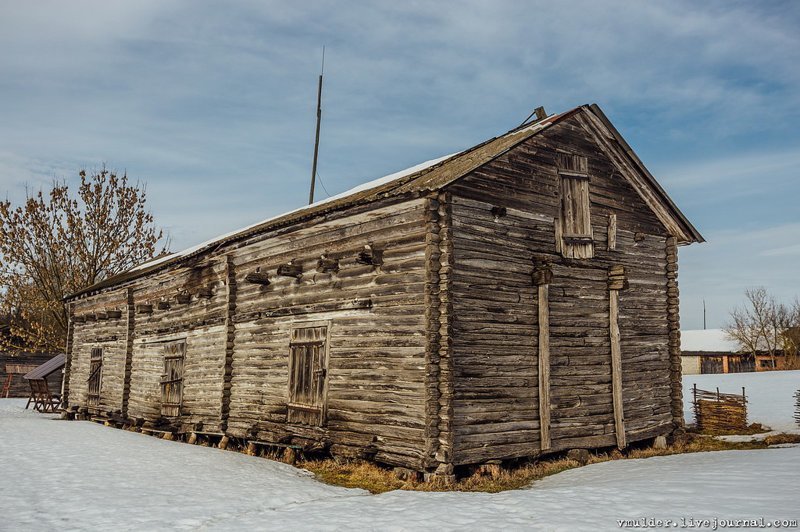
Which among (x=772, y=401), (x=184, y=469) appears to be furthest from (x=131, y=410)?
(x=772, y=401)

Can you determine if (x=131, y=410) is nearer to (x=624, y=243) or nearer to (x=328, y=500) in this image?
(x=328, y=500)

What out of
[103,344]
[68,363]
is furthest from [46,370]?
[103,344]

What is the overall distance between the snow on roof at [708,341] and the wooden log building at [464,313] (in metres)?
57.0

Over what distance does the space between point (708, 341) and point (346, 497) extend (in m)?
69.8

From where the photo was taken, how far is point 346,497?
400 inches

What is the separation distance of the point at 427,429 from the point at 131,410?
48.5 feet

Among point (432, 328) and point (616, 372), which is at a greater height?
point (432, 328)

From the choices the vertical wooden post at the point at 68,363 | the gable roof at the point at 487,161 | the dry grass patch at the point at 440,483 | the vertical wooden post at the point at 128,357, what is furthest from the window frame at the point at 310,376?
the vertical wooden post at the point at 68,363

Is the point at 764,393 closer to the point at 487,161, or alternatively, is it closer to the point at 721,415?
the point at 721,415

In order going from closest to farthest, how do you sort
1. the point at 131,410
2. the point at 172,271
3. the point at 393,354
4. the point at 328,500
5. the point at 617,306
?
the point at 328,500 < the point at 393,354 < the point at 617,306 < the point at 172,271 < the point at 131,410

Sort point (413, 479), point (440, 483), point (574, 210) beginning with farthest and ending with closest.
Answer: point (574, 210)
point (413, 479)
point (440, 483)

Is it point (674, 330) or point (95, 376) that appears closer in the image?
point (674, 330)

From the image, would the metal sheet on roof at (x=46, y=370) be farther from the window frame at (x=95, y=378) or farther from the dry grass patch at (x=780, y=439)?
the dry grass patch at (x=780, y=439)

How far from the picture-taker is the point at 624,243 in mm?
15375
